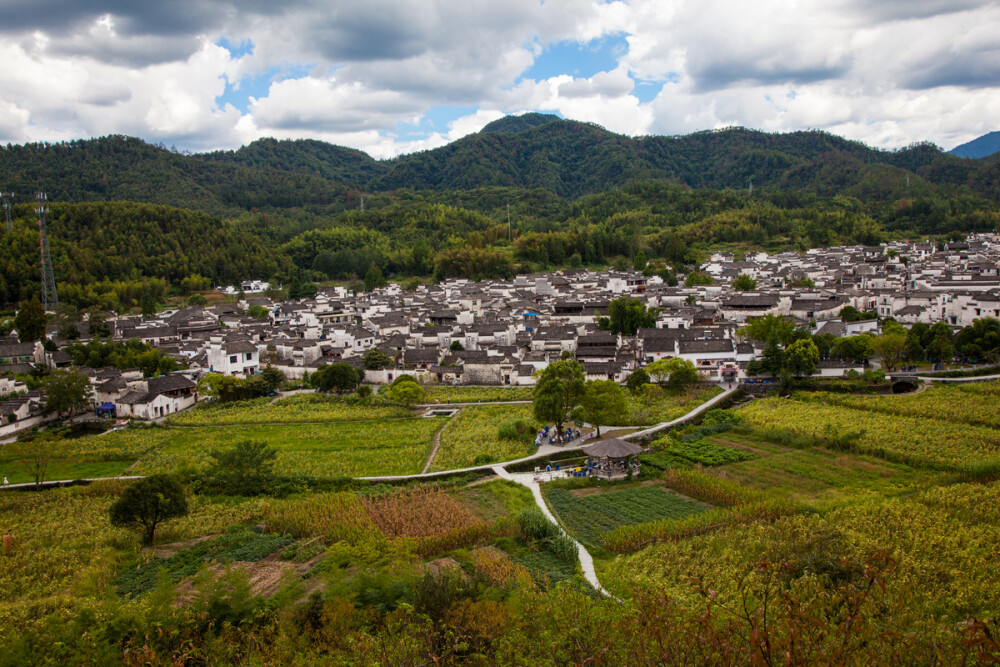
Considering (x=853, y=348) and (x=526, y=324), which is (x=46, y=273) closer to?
Result: (x=526, y=324)

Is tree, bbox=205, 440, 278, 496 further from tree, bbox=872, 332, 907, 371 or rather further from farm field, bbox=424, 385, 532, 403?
tree, bbox=872, 332, 907, 371

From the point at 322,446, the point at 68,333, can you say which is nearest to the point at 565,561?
the point at 322,446

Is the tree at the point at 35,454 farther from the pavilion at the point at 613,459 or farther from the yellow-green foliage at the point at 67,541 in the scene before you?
the pavilion at the point at 613,459

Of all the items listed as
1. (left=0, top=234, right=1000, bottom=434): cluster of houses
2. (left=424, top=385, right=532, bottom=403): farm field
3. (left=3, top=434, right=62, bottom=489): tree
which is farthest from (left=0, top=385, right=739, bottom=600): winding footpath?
(left=0, top=234, right=1000, bottom=434): cluster of houses

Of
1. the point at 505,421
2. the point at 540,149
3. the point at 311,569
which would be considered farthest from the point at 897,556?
the point at 540,149

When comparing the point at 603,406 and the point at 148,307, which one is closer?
the point at 603,406

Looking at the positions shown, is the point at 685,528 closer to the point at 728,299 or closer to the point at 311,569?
the point at 311,569
